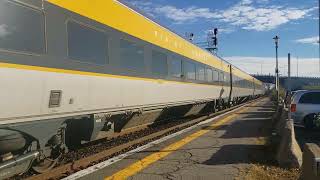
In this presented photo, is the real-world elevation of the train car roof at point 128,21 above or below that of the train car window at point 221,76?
above

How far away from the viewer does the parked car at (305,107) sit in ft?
57.2

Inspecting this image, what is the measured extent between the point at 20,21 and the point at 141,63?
18.7 ft

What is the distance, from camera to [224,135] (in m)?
13.1

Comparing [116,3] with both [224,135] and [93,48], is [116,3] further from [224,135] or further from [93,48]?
[224,135]

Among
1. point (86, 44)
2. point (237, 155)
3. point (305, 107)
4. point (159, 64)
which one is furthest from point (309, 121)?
point (86, 44)

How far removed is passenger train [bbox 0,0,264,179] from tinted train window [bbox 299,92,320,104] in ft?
19.1

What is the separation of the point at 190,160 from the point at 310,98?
10.7 meters

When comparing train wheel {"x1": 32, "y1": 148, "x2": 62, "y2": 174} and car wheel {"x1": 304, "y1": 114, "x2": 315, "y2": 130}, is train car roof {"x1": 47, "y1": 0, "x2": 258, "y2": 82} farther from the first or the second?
car wheel {"x1": 304, "y1": 114, "x2": 315, "y2": 130}

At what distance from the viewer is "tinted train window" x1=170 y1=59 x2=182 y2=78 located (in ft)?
52.5

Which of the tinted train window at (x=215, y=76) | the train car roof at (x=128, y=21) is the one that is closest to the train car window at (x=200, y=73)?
the train car roof at (x=128, y=21)

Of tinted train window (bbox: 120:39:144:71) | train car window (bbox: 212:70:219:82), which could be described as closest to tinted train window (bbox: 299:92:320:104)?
train car window (bbox: 212:70:219:82)

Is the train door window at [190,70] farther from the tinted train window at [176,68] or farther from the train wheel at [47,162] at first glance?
the train wheel at [47,162]

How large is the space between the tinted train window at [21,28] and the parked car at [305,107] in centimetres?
1203

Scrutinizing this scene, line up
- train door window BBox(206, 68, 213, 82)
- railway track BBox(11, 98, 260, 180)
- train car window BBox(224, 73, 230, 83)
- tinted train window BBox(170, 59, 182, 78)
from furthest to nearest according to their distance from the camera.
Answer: train car window BBox(224, 73, 230, 83), train door window BBox(206, 68, 213, 82), tinted train window BBox(170, 59, 182, 78), railway track BBox(11, 98, 260, 180)
